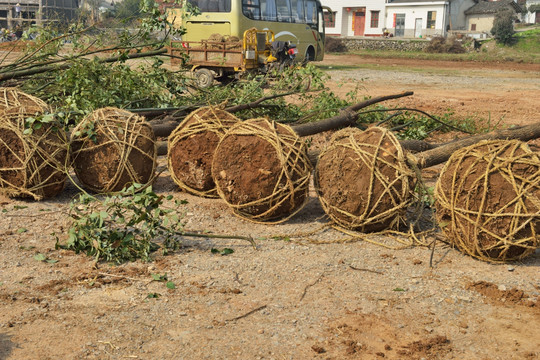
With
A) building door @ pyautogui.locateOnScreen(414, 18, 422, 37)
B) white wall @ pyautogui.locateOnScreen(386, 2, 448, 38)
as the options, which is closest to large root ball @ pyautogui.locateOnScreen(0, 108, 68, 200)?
white wall @ pyautogui.locateOnScreen(386, 2, 448, 38)

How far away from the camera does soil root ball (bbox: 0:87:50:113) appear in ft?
23.2

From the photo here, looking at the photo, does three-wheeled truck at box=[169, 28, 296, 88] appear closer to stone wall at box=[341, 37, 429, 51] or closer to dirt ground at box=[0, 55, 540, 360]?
dirt ground at box=[0, 55, 540, 360]

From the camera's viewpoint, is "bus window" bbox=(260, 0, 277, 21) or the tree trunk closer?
the tree trunk

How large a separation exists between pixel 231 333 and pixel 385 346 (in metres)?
0.98

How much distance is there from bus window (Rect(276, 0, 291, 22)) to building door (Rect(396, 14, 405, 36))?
31682 millimetres

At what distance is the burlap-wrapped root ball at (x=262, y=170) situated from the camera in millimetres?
6320

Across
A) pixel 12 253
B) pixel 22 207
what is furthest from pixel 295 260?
pixel 22 207

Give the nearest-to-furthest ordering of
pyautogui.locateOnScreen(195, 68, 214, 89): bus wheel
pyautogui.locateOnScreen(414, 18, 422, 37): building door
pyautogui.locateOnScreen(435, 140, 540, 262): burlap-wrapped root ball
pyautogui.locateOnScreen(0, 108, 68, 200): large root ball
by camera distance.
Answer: pyautogui.locateOnScreen(435, 140, 540, 262): burlap-wrapped root ball → pyautogui.locateOnScreen(0, 108, 68, 200): large root ball → pyautogui.locateOnScreen(195, 68, 214, 89): bus wheel → pyautogui.locateOnScreen(414, 18, 422, 37): building door

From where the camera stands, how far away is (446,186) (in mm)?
5691

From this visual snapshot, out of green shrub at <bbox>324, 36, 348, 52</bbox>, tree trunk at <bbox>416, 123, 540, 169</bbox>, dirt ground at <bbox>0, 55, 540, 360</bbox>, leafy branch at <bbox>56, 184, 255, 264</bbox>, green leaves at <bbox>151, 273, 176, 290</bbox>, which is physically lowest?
dirt ground at <bbox>0, 55, 540, 360</bbox>

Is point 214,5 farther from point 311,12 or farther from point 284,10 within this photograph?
point 311,12

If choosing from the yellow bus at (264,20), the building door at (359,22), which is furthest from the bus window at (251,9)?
the building door at (359,22)

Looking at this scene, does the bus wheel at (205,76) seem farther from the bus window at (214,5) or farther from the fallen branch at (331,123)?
the fallen branch at (331,123)

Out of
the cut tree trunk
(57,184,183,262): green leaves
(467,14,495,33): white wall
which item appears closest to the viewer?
(57,184,183,262): green leaves
